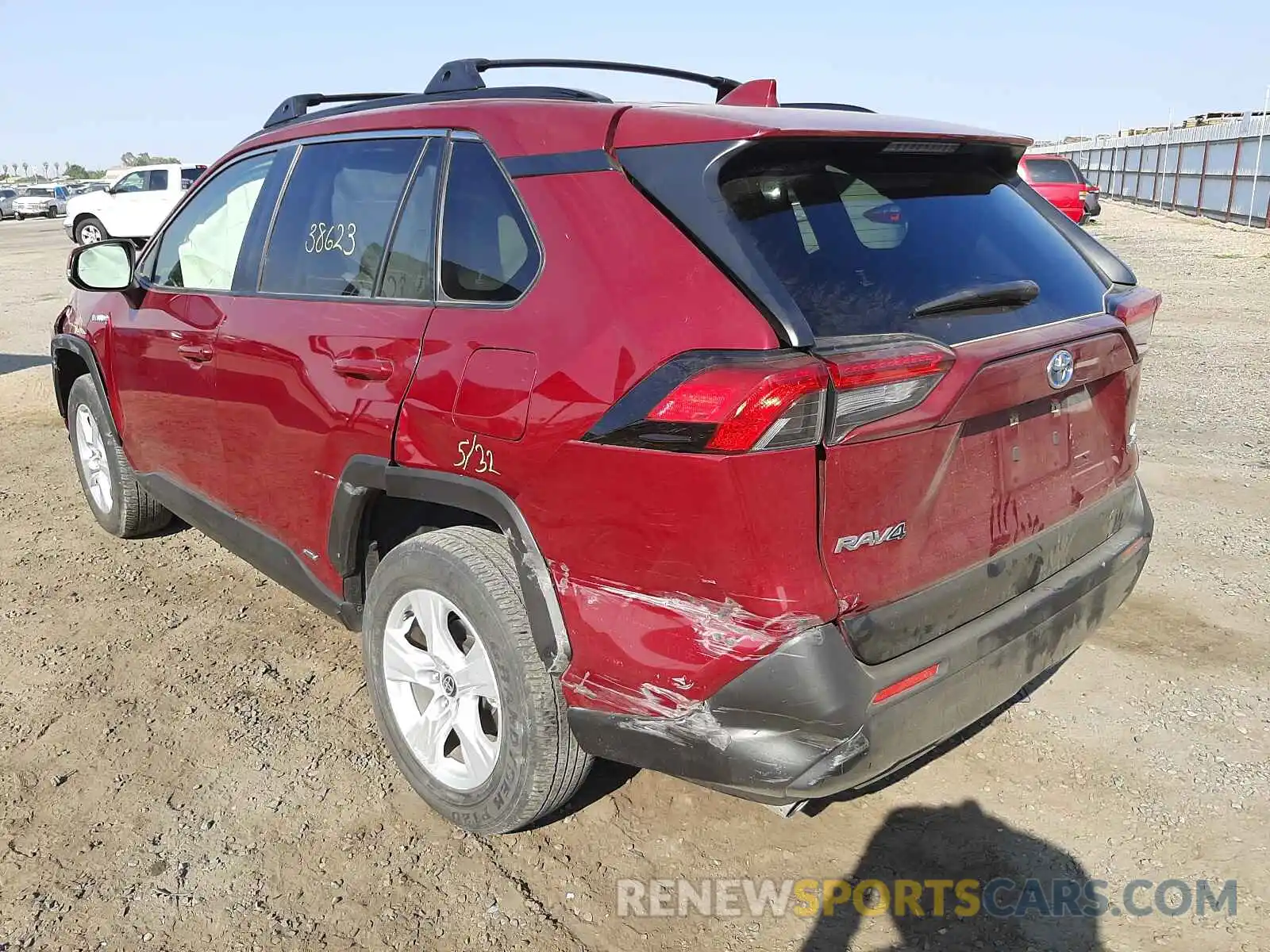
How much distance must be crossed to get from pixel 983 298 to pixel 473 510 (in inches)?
51.7

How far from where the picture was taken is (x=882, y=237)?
7.39 ft

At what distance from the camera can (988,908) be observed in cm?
239

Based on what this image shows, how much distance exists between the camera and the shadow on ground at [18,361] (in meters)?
9.21

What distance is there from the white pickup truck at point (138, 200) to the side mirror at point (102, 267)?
19.8m

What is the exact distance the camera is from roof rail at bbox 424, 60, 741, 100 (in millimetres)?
2920

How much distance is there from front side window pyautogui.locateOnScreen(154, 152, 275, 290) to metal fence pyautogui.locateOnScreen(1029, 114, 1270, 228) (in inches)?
1048

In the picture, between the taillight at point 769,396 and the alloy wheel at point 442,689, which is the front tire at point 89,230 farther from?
the taillight at point 769,396

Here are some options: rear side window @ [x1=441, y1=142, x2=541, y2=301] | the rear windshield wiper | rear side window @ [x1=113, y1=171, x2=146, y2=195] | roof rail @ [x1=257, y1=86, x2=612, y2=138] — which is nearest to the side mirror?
roof rail @ [x1=257, y1=86, x2=612, y2=138]

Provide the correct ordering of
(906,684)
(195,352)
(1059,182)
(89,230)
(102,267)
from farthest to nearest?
(89,230)
(1059,182)
(102,267)
(195,352)
(906,684)

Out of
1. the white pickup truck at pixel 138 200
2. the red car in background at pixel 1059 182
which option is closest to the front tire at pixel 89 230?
the white pickup truck at pixel 138 200

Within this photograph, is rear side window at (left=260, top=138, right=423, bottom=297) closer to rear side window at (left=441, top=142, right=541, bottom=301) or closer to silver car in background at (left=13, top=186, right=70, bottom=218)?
rear side window at (left=441, top=142, right=541, bottom=301)

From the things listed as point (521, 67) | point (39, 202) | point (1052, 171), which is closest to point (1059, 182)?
point (1052, 171)

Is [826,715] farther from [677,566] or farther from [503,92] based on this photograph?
[503,92]

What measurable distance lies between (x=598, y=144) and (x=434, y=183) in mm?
624
